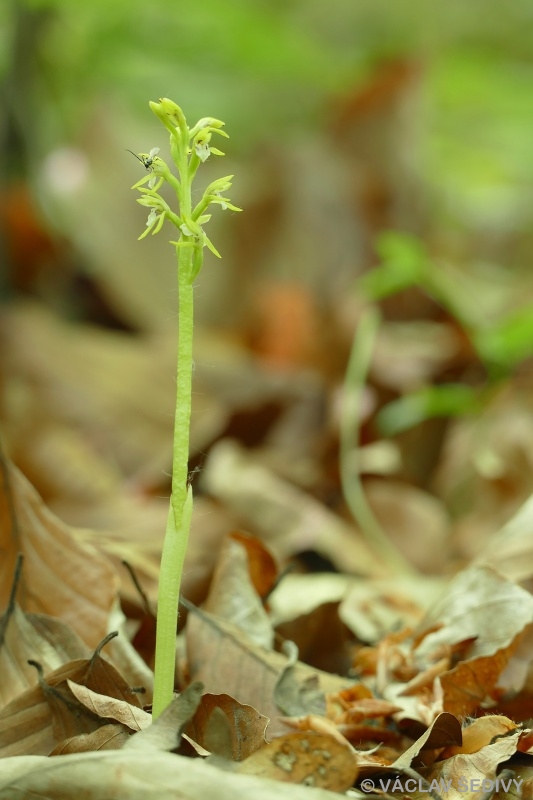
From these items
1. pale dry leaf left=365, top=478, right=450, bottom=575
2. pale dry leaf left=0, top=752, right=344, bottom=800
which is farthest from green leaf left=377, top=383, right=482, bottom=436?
pale dry leaf left=0, top=752, right=344, bottom=800

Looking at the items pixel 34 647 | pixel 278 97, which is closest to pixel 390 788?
pixel 34 647

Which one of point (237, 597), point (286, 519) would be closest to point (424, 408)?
point (286, 519)

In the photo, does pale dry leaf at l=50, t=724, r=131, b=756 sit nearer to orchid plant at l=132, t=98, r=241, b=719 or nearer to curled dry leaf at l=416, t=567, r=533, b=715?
orchid plant at l=132, t=98, r=241, b=719

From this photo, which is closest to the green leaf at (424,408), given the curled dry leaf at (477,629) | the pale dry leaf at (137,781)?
the curled dry leaf at (477,629)

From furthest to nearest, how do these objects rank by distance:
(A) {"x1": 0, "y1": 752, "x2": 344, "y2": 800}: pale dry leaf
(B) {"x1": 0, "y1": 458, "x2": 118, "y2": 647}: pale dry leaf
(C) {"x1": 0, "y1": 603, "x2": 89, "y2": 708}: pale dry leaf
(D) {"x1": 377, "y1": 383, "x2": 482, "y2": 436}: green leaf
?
(D) {"x1": 377, "y1": 383, "x2": 482, "y2": 436}: green leaf → (B) {"x1": 0, "y1": 458, "x2": 118, "y2": 647}: pale dry leaf → (C) {"x1": 0, "y1": 603, "x2": 89, "y2": 708}: pale dry leaf → (A) {"x1": 0, "y1": 752, "x2": 344, "y2": 800}: pale dry leaf

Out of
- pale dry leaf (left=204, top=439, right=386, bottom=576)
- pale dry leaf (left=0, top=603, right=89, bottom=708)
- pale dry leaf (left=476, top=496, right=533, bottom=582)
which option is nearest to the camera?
pale dry leaf (left=0, top=603, right=89, bottom=708)

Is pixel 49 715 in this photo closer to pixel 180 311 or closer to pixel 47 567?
pixel 47 567
